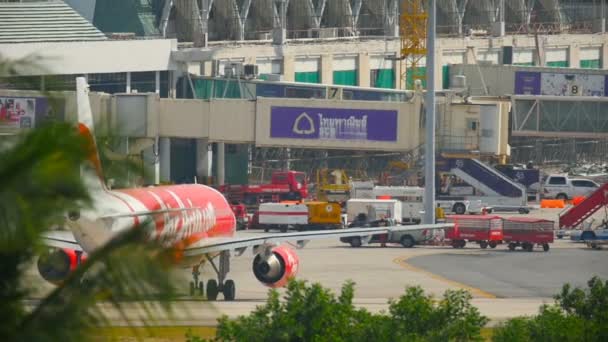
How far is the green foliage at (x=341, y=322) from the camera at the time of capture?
69.0 ft

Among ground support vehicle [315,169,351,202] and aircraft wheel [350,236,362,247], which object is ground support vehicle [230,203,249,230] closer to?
aircraft wheel [350,236,362,247]

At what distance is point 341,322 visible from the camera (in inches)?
855

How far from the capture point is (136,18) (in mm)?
90875

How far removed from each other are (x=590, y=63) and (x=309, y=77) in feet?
121

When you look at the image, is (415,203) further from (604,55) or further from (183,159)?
(604,55)

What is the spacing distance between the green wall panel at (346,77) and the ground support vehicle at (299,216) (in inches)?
1074

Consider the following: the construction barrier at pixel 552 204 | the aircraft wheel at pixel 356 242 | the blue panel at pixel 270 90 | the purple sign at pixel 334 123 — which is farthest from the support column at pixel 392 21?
the aircraft wheel at pixel 356 242

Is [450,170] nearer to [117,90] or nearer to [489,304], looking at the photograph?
[117,90]

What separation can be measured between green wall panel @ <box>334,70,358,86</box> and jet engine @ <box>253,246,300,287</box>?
54.2 m

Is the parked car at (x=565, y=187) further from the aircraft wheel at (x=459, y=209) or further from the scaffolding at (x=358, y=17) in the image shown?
the scaffolding at (x=358, y=17)

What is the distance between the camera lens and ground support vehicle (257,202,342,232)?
215 feet

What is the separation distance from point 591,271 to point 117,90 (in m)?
31.4

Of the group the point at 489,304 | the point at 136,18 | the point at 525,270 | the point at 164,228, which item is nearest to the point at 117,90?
the point at 136,18

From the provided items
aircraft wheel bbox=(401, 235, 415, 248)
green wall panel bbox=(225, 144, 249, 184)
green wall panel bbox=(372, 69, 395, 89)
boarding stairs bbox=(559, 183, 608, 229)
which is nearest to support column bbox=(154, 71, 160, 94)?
green wall panel bbox=(225, 144, 249, 184)
